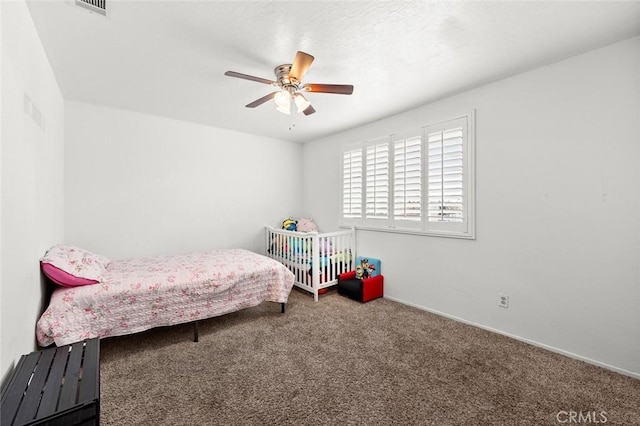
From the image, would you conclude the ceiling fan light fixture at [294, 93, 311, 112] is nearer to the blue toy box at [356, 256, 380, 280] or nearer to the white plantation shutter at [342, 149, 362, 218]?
the white plantation shutter at [342, 149, 362, 218]

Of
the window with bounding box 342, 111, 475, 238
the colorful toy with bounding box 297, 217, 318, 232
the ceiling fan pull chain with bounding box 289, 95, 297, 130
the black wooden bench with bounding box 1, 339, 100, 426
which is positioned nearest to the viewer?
the black wooden bench with bounding box 1, 339, 100, 426

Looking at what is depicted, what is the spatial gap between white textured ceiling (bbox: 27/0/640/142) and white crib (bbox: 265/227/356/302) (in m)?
1.72

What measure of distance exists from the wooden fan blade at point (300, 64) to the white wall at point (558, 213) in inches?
67.7

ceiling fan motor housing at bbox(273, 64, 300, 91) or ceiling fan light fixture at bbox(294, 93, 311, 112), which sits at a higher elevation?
ceiling fan motor housing at bbox(273, 64, 300, 91)

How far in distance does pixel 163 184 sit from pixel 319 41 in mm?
2660

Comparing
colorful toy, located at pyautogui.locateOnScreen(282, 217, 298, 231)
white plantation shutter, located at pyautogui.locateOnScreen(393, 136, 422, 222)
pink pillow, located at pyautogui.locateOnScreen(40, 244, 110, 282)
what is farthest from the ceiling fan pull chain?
pink pillow, located at pyautogui.locateOnScreen(40, 244, 110, 282)

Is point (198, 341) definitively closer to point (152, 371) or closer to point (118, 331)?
point (152, 371)

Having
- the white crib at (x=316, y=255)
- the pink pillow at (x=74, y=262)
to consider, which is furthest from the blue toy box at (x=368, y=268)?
the pink pillow at (x=74, y=262)

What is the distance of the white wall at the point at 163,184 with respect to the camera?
2891 millimetres

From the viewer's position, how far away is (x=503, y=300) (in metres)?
2.42

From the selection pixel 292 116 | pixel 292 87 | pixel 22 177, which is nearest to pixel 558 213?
pixel 292 87

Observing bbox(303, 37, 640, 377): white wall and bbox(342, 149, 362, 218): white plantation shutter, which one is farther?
bbox(342, 149, 362, 218): white plantation shutter

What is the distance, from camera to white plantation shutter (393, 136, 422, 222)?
301 centimetres

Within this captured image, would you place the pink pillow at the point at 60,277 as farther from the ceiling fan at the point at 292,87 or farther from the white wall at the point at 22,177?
the ceiling fan at the point at 292,87
